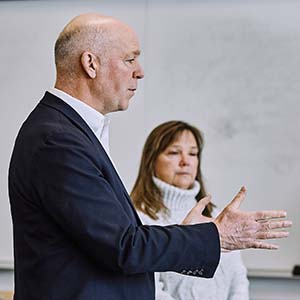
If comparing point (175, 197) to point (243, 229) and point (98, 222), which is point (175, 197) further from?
point (98, 222)

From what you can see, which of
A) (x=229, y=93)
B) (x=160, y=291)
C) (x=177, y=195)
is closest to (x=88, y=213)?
(x=160, y=291)

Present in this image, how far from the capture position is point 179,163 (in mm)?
2480

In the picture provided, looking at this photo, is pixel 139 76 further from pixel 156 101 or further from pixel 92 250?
pixel 156 101

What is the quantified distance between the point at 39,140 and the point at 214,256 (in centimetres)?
41

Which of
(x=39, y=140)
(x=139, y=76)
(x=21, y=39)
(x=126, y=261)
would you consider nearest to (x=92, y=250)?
(x=126, y=261)

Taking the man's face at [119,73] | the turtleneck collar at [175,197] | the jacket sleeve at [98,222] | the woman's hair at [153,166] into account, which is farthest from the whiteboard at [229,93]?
the jacket sleeve at [98,222]

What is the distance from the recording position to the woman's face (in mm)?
2457

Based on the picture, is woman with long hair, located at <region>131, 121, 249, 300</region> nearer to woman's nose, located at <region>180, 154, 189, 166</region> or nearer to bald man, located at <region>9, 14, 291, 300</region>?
woman's nose, located at <region>180, 154, 189, 166</region>

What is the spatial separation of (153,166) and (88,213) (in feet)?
4.42

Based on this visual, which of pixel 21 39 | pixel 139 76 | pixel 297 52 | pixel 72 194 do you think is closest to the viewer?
pixel 72 194

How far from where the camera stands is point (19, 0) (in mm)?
2773

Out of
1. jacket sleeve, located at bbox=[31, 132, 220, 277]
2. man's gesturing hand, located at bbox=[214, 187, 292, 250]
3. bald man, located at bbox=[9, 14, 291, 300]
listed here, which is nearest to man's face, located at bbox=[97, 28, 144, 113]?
bald man, located at bbox=[9, 14, 291, 300]

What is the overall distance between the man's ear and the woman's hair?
1086mm

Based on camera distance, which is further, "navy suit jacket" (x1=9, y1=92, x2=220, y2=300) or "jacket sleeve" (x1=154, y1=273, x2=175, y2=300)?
"jacket sleeve" (x1=154, y1=273, x2=175, y2=300)
